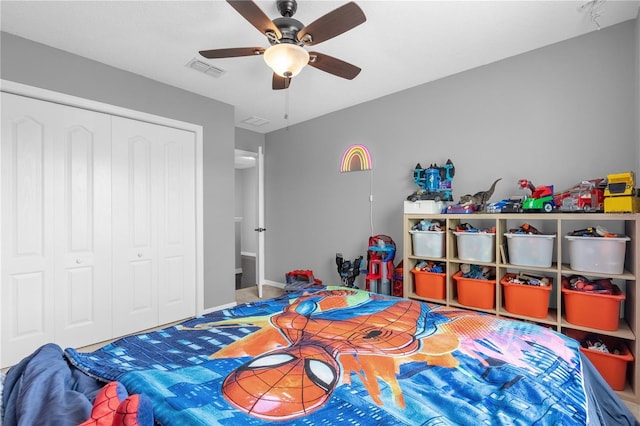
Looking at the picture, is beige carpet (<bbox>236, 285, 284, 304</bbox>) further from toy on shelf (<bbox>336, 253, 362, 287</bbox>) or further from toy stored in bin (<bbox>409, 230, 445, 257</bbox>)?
toy stored in bin (<bbox>409, 230, 445, 257</bbox>)

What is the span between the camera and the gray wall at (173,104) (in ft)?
7.95

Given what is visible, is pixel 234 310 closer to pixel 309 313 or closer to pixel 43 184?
pixel 309 313

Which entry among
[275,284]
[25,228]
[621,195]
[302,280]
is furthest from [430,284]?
[25,228]

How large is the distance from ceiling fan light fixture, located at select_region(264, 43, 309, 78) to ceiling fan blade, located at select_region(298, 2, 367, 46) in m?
0.09

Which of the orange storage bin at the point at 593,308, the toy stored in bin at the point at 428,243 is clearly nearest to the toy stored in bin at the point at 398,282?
the toy stored in bin at the point at 428,243

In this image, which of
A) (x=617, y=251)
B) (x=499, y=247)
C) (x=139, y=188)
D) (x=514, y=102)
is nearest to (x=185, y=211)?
(x=139, y=188)

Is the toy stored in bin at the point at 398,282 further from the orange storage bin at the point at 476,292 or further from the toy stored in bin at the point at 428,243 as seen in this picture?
the orange storage bin at the point at 476,292

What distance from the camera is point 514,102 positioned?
104 inches

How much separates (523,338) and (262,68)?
2838mm

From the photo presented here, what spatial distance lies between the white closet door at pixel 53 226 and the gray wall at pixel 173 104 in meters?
0.22

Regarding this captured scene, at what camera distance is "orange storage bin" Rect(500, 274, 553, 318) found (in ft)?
7.12

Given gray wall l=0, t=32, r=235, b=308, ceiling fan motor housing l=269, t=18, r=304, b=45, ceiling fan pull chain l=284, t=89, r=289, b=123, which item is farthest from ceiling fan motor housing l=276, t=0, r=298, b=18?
gray wall l=0, t=32, r=235, b=308

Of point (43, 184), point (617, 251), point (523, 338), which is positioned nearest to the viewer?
point (523, 338)

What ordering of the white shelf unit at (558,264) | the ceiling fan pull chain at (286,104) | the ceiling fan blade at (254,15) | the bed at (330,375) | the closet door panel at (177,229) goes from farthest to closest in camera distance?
1. the ceiling fan pull chain at (286,104)
2. the closet door panel at (177,229)
3. the white shelf unit at (558,264)
4. the ceiling fan blade at (254,15)
5. the bed at (330,375)
